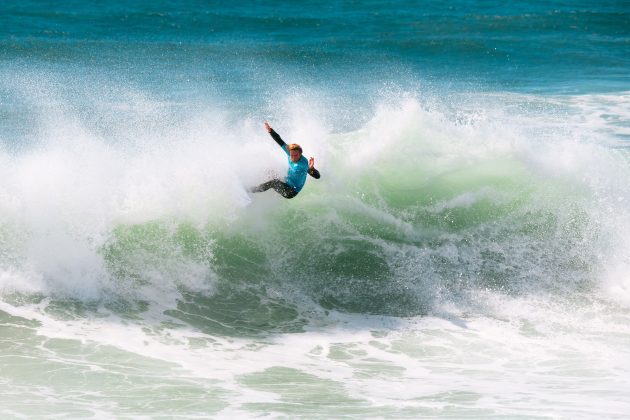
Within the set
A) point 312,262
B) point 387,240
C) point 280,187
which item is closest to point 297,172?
point 280,187

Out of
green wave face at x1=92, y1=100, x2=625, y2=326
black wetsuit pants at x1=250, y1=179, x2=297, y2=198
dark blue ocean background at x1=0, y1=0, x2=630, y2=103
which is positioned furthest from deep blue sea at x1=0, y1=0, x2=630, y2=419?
dark blue ocean background at x1=0, y1=0, x2=630, y2=103

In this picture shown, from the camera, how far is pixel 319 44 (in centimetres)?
3134

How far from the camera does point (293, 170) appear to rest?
11.4 m

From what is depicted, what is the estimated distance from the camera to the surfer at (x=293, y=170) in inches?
437

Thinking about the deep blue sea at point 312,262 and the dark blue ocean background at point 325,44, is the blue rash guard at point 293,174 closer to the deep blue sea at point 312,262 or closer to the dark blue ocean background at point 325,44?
the deep blue sea at point 312,262

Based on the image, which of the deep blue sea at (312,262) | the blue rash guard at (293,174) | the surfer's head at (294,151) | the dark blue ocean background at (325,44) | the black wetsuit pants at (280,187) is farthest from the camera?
the dark blue ocean background at (325,44)

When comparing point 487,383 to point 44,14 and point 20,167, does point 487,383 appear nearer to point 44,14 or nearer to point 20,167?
point 20,167

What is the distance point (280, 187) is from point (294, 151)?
951 mm

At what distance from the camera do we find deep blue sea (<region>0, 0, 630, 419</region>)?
877 cm

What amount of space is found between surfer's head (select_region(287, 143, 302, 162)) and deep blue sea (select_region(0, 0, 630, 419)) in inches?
72.6

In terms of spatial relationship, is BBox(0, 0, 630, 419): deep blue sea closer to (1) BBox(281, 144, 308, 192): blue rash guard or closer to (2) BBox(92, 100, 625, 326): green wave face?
(2) BBox(92, 100, 625, 326): green wave face

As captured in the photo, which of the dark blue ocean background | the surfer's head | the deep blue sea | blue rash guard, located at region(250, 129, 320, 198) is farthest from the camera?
the dark blue ocean background

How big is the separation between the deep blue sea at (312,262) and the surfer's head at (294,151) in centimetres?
184

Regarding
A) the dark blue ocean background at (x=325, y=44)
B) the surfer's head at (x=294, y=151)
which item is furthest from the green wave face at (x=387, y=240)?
the dark blue ocean background at (x=325, y=44)
